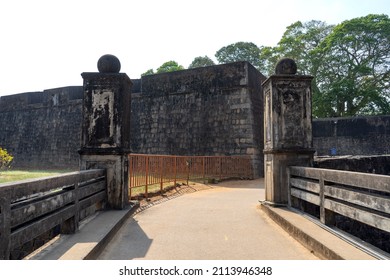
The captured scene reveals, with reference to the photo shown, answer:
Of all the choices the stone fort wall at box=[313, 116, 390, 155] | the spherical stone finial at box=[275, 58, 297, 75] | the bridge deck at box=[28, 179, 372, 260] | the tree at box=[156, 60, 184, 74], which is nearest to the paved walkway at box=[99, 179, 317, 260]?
the bridge deck at box=[28, 179, 372, 260]

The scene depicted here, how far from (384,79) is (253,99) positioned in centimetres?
1271

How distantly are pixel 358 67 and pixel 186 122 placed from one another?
1341cm

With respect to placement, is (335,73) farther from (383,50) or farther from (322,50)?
(383,50)

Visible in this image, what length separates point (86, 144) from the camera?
17.4 feet

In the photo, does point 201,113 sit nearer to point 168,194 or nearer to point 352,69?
point 168,194

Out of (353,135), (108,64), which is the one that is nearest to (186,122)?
(108,64)

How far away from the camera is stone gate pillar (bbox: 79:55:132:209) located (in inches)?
208

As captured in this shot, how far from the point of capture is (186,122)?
15.5 m

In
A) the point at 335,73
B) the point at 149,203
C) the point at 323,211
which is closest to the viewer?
the point at 323,211

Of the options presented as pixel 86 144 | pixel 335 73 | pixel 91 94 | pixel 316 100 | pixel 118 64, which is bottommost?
pixel 86 144

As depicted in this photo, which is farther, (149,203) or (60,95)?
(60,95)

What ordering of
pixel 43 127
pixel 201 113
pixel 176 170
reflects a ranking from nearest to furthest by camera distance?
1. pixel 176 170
2. pixel 201 113
3. pixel 43 127

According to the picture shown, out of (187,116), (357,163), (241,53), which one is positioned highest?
(241,53)

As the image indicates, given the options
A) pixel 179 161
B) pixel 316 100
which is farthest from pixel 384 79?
pixel 179 161
